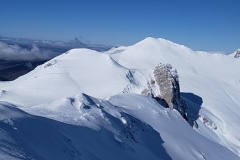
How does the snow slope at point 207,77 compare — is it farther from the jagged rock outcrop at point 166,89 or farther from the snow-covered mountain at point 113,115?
the jagged rock outcrop at point 166,89

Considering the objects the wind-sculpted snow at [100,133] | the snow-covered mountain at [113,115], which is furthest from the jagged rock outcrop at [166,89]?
the wind-sculpted snow at [100,133]

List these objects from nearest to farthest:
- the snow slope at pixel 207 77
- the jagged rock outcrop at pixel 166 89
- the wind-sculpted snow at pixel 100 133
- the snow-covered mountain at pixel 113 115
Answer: the wind-sculpted snow at pixel 100 133, the snow-covered mountain at pixel 113 115, the jagged rock outcrop at pixel 166 89, the snow slope at pixel 207 77

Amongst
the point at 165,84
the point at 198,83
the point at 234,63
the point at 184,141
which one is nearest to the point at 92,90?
the point at 165,84

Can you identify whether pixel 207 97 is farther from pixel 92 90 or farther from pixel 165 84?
pixel 92 90

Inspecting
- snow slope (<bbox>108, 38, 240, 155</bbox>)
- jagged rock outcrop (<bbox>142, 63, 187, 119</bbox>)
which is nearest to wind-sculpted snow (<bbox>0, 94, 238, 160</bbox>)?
jagged rock outcrop (<bbox>142, 63, 187, 119</bbox>)

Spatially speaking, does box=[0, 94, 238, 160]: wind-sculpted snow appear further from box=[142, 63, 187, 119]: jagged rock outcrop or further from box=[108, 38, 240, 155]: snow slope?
box=[108, 38, 240, 155]: snow slope

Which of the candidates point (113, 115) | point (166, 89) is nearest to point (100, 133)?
point (113, 115)
